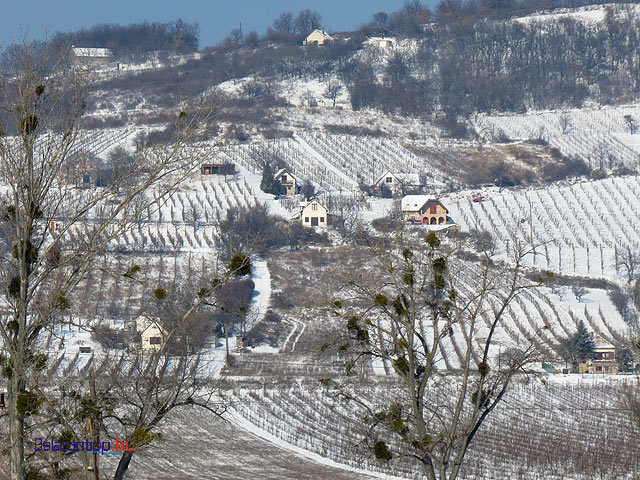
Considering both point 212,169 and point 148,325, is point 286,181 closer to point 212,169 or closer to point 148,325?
point 212,169

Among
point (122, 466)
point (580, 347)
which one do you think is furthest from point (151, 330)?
point (122, 466)

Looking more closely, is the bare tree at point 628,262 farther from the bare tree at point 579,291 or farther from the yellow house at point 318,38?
the yellow house at point 318,38

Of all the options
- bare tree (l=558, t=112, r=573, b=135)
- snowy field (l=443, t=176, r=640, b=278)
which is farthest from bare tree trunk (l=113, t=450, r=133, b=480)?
bare tree (l=558, t=112, r=573, b=135)

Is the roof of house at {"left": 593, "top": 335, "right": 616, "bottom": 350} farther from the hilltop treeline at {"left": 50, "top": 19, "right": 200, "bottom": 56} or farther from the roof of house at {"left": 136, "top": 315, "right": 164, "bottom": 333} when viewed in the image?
the hilltop treeline at {"left": 50, "top": 19, "right": 200, "bottom": 56}

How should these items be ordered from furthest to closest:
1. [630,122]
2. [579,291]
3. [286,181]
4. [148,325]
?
[630,122]
[286,181]
[579,291]
[148,325]

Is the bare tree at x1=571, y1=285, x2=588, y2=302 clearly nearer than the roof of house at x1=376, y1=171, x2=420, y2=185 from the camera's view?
Yes

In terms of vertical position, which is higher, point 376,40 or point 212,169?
point 376,40

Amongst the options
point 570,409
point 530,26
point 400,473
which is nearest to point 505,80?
point 530,26
